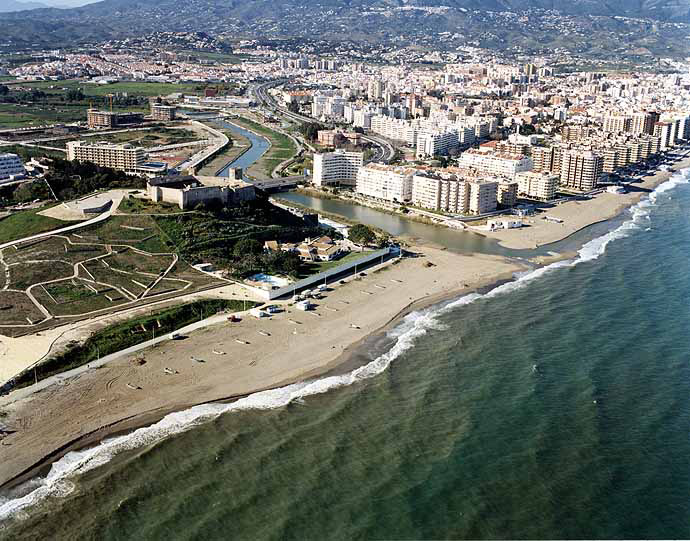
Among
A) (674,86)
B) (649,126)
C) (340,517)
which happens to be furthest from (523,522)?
(674,86)

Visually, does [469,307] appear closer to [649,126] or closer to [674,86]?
[649,126]

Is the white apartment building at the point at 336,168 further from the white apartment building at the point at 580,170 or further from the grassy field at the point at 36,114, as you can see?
the grassy field at the point at 36,114

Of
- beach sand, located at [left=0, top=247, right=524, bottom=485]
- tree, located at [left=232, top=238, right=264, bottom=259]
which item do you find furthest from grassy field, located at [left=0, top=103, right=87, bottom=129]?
beach sand, located at [left=0, top=247, right=524, bottom=485]

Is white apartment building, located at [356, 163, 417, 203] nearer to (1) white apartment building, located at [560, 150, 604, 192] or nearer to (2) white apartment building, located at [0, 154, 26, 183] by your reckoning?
(1) white apartment building, located at [560, 150, 604, 192]

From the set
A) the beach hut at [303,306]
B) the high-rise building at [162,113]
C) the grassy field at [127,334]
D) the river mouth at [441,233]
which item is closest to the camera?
the grassy field at [127,334]

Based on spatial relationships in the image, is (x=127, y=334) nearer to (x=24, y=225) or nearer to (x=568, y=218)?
(x=24, y=225)

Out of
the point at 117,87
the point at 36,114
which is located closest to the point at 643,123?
the point at 36,114

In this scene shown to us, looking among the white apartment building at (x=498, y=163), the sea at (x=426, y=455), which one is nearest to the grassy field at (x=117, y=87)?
the white apartment building at (x=498, y=163)
